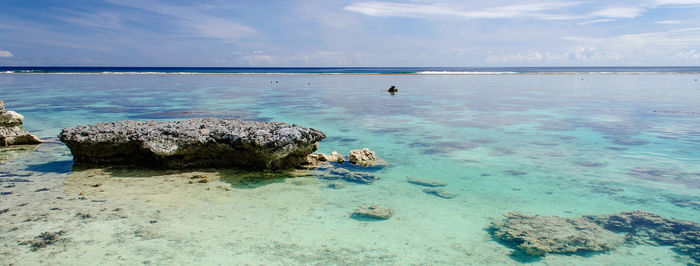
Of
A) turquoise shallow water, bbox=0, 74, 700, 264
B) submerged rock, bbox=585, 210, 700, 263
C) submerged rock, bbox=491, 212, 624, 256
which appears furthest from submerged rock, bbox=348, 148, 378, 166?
submerged rock, bbox=585, 210, 700, 263

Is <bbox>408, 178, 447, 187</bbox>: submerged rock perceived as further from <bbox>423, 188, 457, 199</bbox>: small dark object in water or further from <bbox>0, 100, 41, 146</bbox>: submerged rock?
<bbox>0, 100, 41, 146</bbox>: submerged rock

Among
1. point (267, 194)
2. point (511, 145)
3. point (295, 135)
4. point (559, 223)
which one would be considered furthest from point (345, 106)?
point (559, 223)

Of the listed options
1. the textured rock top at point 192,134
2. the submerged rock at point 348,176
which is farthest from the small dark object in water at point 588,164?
the textured rock top at point 192,134

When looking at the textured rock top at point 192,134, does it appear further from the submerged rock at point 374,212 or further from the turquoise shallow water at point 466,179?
the submerged rock at point 374,212

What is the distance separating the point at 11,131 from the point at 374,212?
9318 mm

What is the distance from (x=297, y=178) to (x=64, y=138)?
4300 millimetres

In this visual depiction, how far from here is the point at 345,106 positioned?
65.4ft

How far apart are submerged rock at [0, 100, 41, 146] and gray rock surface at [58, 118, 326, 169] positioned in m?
3.22

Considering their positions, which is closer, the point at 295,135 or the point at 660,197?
the point at 660,197

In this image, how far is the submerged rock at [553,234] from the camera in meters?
4.61

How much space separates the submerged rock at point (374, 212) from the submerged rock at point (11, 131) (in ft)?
28.9

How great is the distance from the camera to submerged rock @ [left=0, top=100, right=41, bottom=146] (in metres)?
9.91

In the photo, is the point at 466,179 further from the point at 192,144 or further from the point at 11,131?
the point at 11,131

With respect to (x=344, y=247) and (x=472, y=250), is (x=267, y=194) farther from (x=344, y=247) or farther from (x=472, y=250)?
(x=472, y=250)
